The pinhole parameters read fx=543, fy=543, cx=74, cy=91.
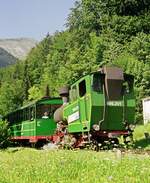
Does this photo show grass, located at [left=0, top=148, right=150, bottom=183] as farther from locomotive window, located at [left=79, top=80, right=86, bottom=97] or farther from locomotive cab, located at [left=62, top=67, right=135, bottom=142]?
locomotive window, located at [left=79, top=80, right=86, bottom=97]

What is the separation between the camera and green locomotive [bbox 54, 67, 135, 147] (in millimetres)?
20906

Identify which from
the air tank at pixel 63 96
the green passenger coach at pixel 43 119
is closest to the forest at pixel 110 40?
the green passenger coach at pixel 43 119

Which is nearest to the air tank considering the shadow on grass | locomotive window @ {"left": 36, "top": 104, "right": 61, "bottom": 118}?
locomotive window @ {"left": 36, "top": 104, "right": 61, "bottom": 118}

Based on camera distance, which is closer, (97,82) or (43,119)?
(97,82)

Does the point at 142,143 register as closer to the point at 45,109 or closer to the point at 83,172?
the point at 45,109

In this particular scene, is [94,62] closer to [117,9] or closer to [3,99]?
[117,9]

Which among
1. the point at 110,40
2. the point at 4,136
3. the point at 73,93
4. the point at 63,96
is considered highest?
the point at 110,40

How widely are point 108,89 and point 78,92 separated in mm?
1689

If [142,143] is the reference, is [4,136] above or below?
above

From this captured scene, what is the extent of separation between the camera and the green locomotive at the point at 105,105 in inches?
823

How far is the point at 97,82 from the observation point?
2102 cm

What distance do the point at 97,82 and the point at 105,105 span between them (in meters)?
0.94

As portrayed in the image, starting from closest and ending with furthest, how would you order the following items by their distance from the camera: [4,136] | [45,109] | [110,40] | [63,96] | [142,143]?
[142,143]
[63,96]
[4,136]
[45,109]
[110,40]

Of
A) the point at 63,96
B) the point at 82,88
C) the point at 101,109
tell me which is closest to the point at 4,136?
the point at 63,96
